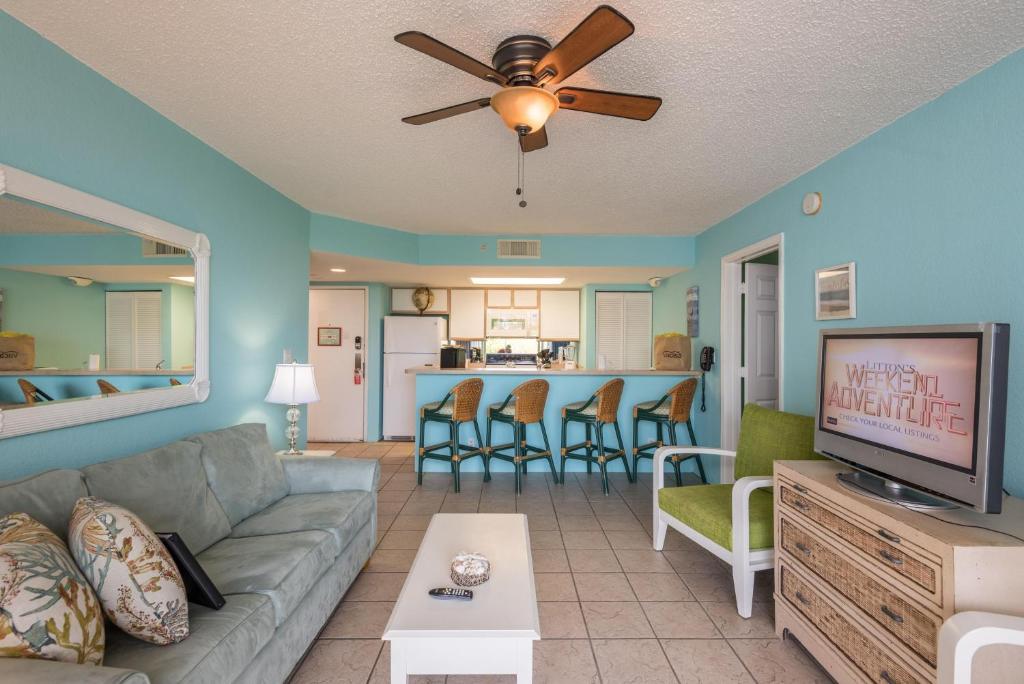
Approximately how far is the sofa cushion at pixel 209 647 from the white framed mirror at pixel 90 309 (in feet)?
3.10

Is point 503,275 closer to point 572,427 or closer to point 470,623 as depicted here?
point 572,427

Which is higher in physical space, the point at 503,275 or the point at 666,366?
the point at 503,275

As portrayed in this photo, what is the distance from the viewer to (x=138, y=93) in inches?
84.0

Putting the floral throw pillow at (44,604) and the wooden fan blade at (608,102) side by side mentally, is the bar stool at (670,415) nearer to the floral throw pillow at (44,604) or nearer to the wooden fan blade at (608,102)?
the wooden fan blade at (608,102)

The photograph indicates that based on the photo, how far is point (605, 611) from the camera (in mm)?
2256

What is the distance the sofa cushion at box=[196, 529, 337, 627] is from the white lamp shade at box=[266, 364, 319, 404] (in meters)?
1.17

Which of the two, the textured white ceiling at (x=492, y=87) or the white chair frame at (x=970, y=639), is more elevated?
the textured white ceiling at (x=492, y=87)

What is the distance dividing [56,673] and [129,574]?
353 mm

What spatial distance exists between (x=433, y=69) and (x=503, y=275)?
3552 millimetres

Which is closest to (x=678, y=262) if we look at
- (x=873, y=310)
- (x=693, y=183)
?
(x=693, y=183)

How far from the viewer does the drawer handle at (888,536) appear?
4.79ft

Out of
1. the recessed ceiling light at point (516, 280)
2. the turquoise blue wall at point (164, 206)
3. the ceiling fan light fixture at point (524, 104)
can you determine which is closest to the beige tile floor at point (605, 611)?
the turquoise blue wall at point (164, 206)

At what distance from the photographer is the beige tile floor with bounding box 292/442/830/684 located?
1851mm

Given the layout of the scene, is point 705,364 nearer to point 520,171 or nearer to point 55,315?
point 520,171
